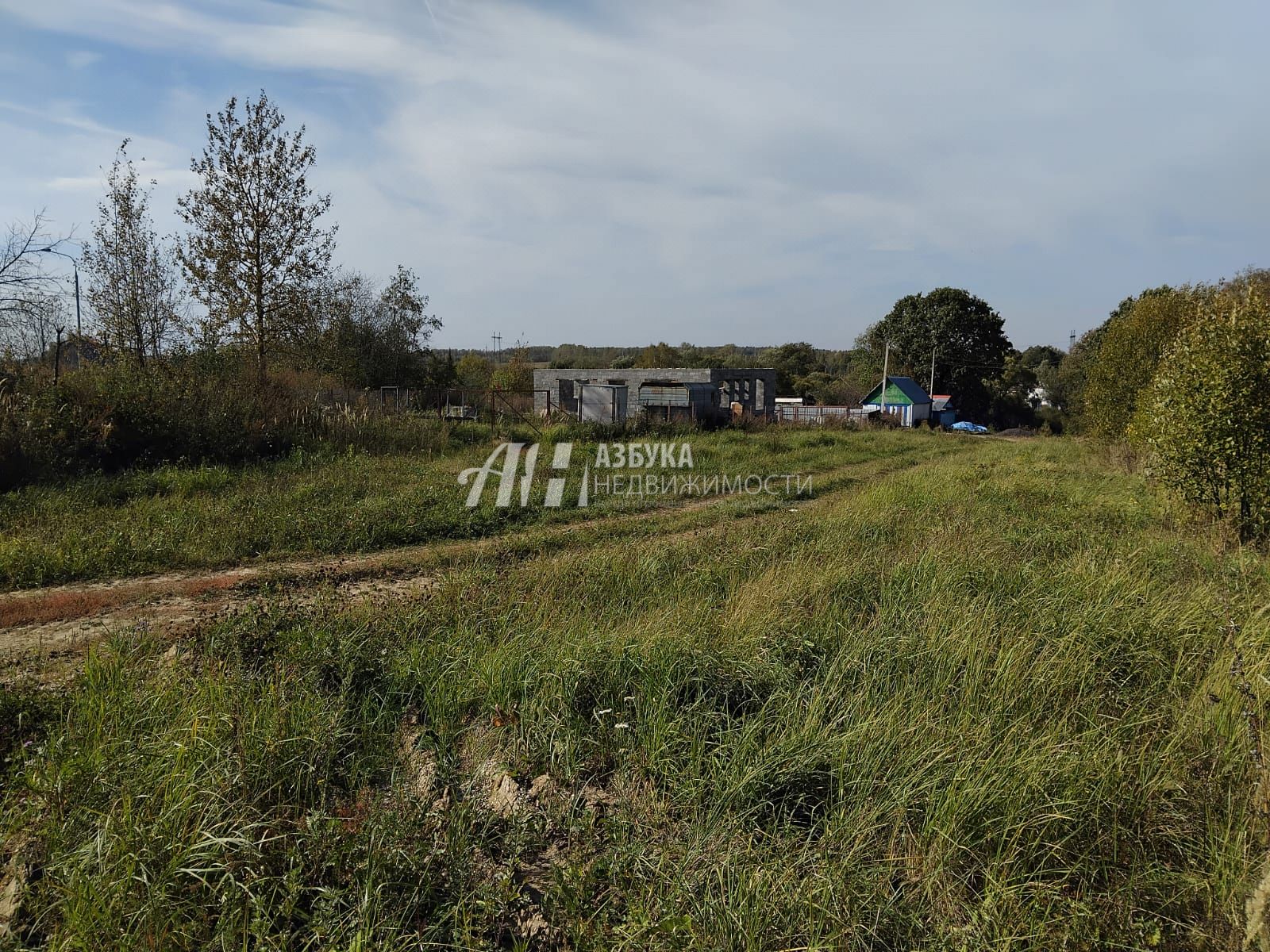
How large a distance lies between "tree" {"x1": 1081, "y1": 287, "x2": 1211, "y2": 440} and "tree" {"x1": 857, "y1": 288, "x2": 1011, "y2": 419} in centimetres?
2716

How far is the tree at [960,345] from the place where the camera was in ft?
153

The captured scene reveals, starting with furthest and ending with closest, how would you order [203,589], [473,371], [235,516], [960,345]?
[960,345] → [473,371] → [235,516] → [203,589]

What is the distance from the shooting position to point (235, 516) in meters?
8.61

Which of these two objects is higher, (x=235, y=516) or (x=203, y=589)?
(x=235, y=516)

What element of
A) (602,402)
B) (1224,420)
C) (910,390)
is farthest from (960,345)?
(1224,420)

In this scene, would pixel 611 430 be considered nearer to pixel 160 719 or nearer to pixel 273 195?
pixel 273 195

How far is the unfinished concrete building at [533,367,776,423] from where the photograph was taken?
25.9 meters

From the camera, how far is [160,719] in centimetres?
351

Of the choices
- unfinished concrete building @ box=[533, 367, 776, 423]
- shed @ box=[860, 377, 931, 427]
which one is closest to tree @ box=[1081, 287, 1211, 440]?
unfinished concrete building @ box=[533, 367, 776, 423]

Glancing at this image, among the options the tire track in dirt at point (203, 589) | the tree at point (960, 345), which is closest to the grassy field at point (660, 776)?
the tire track in dirt at point (203, 589)

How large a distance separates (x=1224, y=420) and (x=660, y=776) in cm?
869

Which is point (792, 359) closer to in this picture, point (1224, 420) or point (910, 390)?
point (910, 390)

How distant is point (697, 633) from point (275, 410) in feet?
38.5

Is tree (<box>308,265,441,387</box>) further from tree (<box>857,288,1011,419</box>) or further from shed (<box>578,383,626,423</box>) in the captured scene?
tree (<box>857,288,1011,419</box>)
